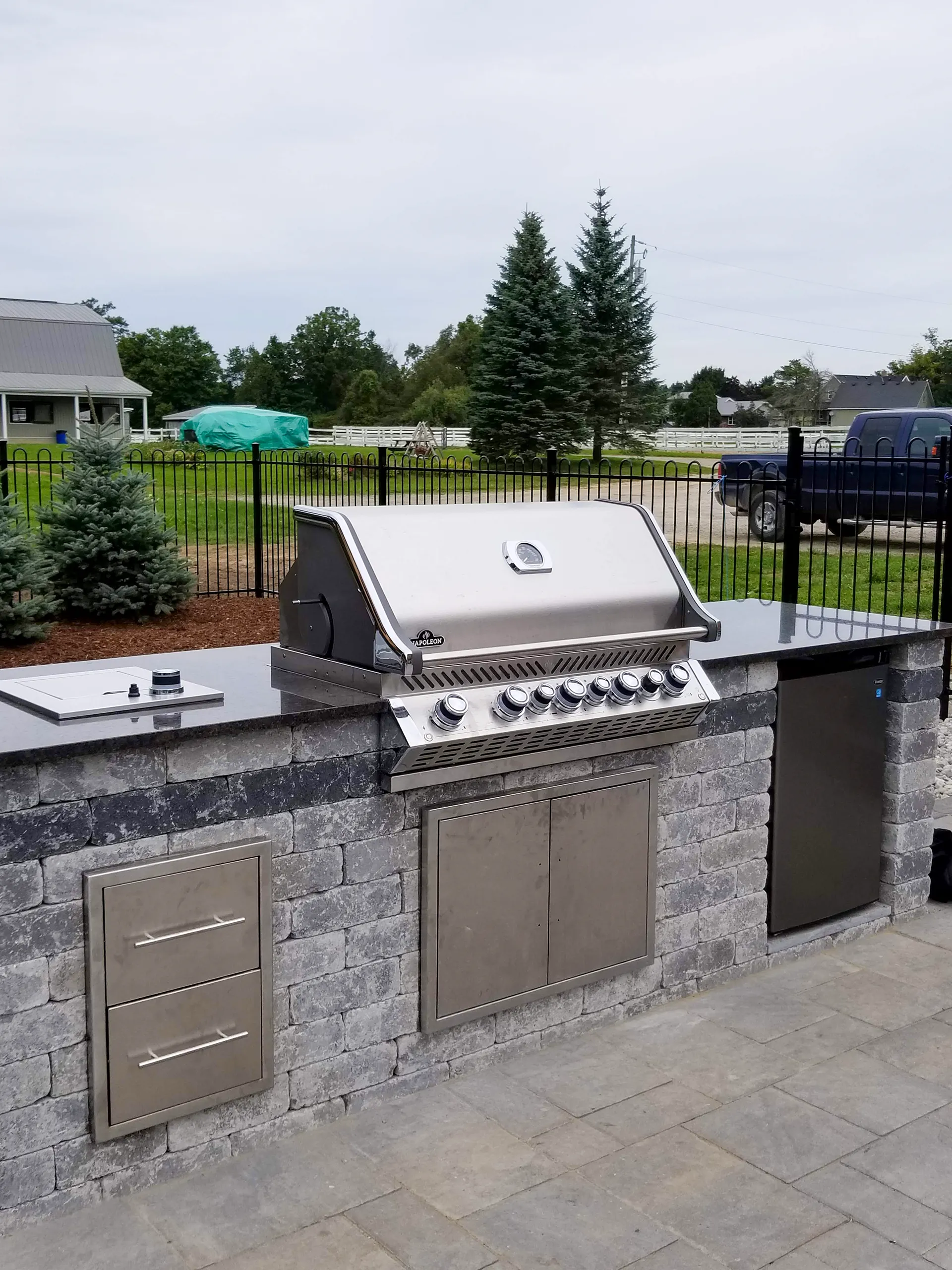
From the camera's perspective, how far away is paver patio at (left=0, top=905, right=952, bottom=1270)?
2.55 m

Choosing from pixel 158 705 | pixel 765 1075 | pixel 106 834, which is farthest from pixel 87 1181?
pixel 765 1075

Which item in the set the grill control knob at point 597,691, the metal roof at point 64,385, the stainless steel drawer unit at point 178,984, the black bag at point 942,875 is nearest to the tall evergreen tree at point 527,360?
the metal roof at point 64,385

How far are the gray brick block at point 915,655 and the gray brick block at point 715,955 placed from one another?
121 cm

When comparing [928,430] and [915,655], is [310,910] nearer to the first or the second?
[915,655]

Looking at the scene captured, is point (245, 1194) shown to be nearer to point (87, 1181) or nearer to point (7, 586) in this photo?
point (87, 1181)

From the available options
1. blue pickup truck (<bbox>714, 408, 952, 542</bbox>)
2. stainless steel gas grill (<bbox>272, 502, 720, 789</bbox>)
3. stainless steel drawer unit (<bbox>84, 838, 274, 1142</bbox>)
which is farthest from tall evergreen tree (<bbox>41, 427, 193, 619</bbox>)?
stainless steel drawer unit (<bbox>84, 838, 274, 1142</bbox>)

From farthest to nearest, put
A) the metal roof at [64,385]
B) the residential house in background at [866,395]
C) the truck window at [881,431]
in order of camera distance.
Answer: the residential house in background at [866,395] < the metal roof at [64,385] < the truck window at [881,431]

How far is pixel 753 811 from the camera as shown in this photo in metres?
3.97

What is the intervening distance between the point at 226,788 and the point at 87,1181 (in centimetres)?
92

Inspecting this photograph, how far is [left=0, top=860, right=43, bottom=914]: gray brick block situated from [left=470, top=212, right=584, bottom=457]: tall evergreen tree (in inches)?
1224

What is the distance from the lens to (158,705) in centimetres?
282

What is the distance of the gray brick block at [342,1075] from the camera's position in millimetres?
3018

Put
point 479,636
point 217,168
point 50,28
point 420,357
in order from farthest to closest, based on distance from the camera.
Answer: point 420,357 → point 217,168 → point 50,28 → point 479,636

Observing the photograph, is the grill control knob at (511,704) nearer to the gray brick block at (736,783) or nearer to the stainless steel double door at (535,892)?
the stainless steel double door at (535,892)
